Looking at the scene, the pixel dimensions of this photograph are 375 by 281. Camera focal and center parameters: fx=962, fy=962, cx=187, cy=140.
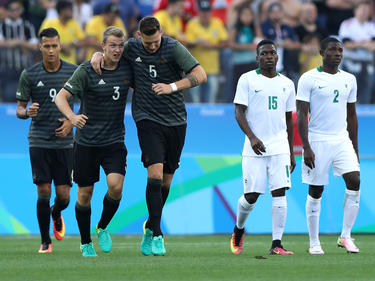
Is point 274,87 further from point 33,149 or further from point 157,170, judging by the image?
point 33,149

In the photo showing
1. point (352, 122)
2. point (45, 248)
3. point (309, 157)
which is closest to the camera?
point (309, 157)

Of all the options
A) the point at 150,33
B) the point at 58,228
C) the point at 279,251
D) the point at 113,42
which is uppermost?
the point at 150,33

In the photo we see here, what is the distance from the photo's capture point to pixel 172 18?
19219 millimetres

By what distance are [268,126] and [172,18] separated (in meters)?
9.09

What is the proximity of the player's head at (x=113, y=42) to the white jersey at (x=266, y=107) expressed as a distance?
1.39m

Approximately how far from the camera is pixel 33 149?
11484 millimetres

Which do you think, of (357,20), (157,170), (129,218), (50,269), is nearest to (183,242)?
(129,218)

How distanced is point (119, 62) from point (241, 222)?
230 centimetres

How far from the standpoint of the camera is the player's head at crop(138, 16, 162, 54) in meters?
10.1

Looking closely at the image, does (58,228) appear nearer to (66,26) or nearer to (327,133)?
(327,133)

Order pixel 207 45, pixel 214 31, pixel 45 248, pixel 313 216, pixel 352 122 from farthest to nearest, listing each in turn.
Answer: pixel 214 31 → pixel 207 45 → pixel 45 248 → pixel 352 122 → pixel 313 216

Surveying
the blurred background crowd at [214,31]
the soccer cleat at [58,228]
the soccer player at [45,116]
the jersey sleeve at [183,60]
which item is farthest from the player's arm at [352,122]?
the blurred background crowd at [214,31]

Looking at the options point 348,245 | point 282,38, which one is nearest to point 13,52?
point 282,38

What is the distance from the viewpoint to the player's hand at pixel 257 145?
10352 mm
